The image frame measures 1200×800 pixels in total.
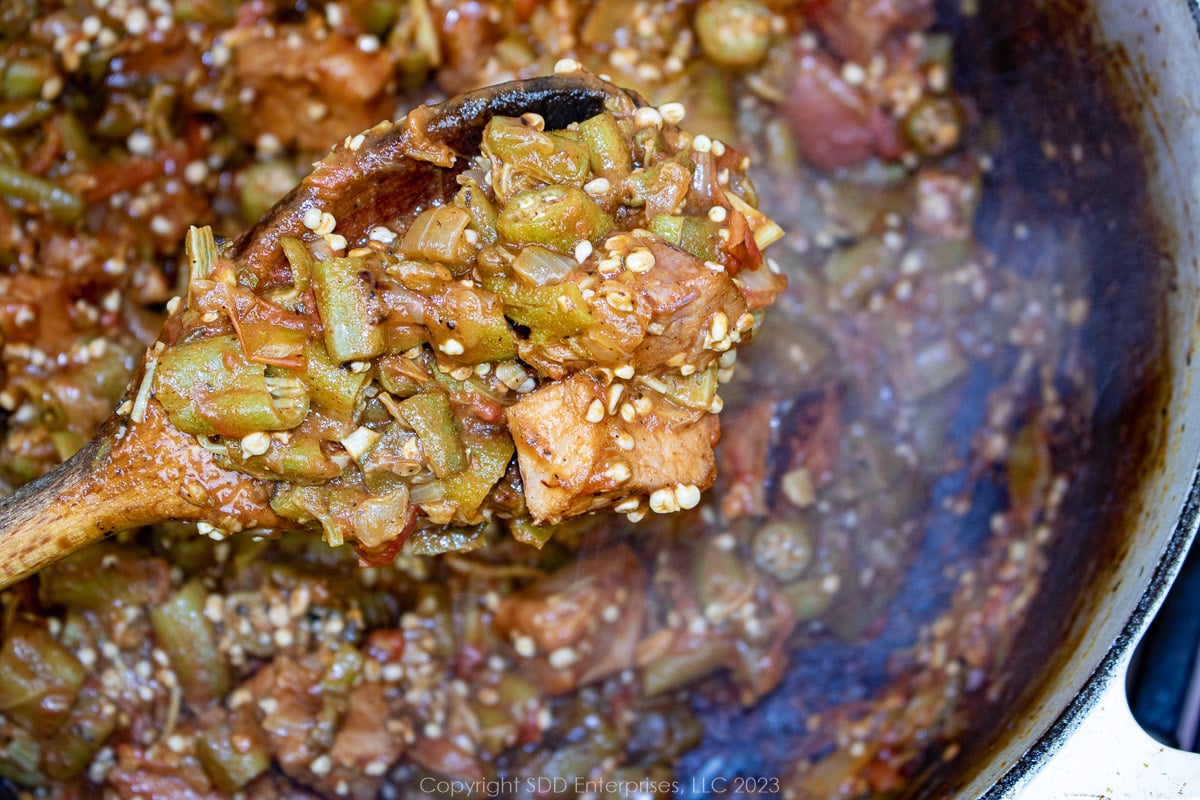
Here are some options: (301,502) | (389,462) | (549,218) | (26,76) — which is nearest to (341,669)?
(301,502)

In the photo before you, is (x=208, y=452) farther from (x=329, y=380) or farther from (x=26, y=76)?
(x=26, y=76)

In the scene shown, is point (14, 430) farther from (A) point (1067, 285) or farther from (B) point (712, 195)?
(A) point (1067, 285)

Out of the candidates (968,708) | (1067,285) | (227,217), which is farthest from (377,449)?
(1067,285)

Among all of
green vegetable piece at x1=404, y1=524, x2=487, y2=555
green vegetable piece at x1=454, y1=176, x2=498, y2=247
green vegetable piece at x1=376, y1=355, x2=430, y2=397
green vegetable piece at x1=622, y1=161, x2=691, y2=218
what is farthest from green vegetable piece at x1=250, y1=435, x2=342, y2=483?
green vegetable piece at x1=622, y1=161, x2=691, y2=218

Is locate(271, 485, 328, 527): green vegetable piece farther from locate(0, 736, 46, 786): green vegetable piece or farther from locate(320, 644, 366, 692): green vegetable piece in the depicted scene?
locate(0, 736, 46, 786): green vegetable piece

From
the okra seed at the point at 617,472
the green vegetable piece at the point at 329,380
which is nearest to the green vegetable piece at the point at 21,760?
the green vegetable piece at the point at 329,380

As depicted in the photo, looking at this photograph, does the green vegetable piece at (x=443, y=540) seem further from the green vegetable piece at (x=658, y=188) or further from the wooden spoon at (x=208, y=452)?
the green vegetable piece at (x=658, y=188)
